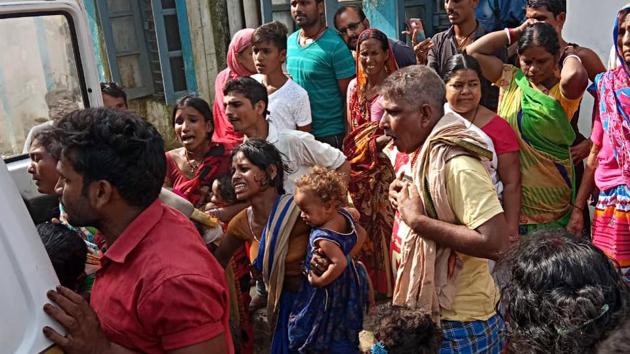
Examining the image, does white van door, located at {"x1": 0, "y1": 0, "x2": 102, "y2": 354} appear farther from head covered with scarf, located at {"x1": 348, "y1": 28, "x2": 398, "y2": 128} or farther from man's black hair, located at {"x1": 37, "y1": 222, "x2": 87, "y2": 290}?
head covered with scarf, located at {"x1": 348, "y1": 28, "x2": 398, "y2": 128}

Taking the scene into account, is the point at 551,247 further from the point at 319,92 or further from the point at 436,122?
the point at 319,92

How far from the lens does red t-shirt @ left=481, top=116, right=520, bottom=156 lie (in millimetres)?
2873

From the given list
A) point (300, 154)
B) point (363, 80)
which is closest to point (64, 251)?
point (300, 154)

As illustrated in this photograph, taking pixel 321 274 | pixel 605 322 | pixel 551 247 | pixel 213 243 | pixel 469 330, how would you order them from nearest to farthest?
pixel 605 322
pixel 551 247
pixel 469 330
pixel 321 274
pixel 213 243

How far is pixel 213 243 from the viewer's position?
3.14 meters

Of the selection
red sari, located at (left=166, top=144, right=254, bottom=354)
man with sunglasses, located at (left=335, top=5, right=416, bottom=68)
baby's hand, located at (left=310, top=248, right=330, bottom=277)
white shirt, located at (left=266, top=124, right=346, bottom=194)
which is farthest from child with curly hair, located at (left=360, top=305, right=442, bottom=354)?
man with sunglasses, located at (left=335, top=5, right=416, bottom=68)

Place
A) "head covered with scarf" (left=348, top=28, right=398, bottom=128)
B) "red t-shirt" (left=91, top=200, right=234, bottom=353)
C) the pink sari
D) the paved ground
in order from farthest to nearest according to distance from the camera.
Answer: the pink sari
"head covered with scarf" (left=348, top=28, right=398, bottom=128)
the paved ground
"red t-shirt" (left=91, top=200, right=234, bottom=353)

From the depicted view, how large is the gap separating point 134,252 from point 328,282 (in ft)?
4.32

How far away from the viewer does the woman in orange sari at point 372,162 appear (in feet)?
12.9

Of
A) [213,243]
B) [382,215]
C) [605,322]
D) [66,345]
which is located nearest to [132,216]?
[66,345]

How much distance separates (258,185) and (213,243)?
42 cm

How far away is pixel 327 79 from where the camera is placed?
4.49m

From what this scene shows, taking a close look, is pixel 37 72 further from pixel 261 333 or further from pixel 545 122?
pixel 545 122

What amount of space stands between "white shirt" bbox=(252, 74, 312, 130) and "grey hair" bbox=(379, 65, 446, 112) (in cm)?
168
